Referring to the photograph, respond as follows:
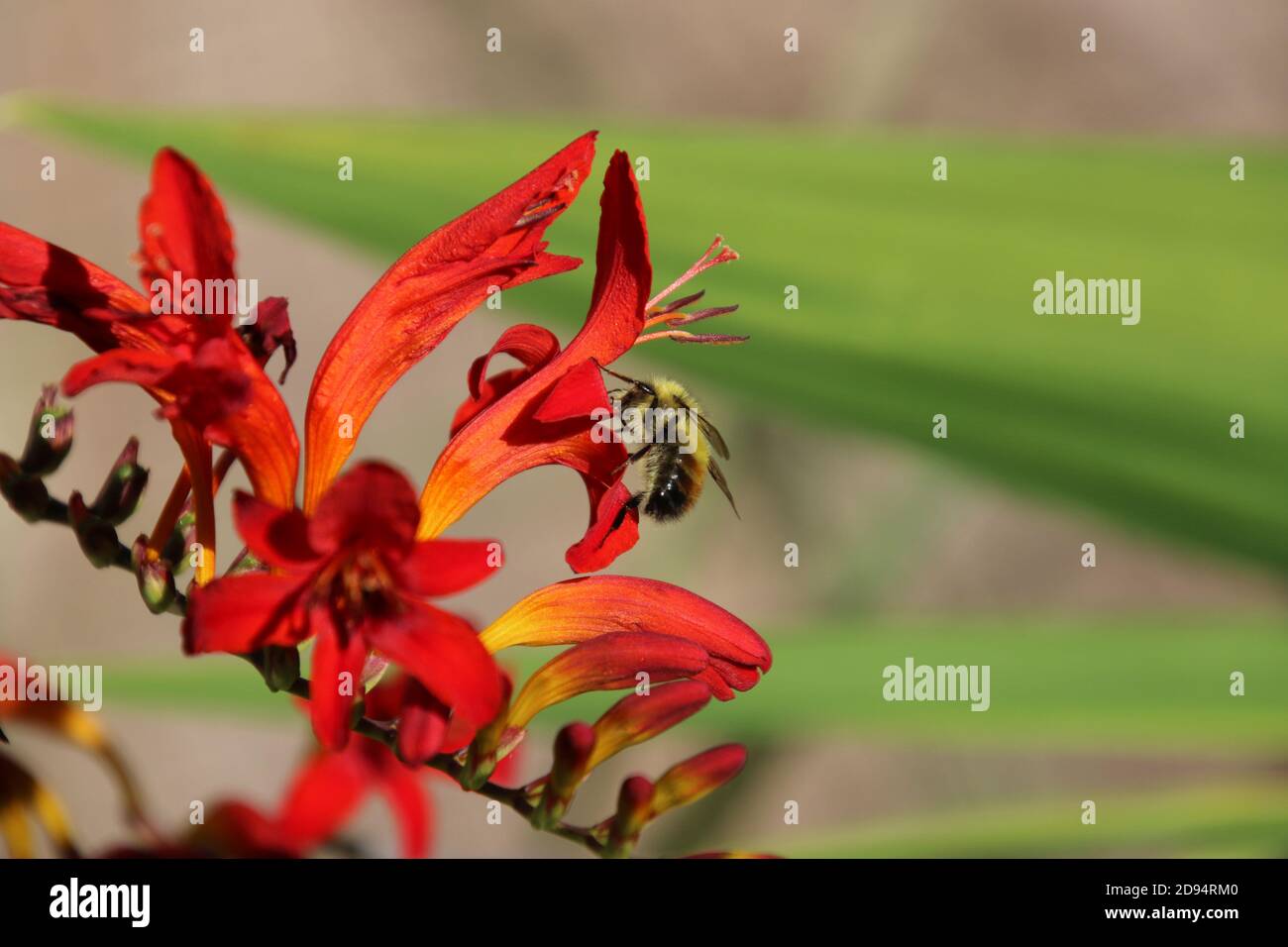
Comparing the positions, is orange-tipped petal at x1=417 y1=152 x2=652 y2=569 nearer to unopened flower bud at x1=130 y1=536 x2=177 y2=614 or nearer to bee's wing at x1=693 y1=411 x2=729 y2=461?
unopened flower bud at x1=130 y1=536 x2=177 y2=614

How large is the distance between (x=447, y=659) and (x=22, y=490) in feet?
0.60

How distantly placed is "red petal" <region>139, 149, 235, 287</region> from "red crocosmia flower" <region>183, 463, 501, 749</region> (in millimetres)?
96

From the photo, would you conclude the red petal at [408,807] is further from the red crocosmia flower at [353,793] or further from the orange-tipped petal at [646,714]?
the orange-tipped petal at [646,714]

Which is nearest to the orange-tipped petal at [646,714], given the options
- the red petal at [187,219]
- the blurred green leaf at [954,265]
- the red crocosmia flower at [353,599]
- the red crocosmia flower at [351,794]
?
the red crocosmia flower at [353,599]

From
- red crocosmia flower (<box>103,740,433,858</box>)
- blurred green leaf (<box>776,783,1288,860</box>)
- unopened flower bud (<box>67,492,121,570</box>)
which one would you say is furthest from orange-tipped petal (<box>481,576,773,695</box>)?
blurred green leaf (<box>776,783,1288,860</box>)

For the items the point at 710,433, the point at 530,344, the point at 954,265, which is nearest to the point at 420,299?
the point at 530,344

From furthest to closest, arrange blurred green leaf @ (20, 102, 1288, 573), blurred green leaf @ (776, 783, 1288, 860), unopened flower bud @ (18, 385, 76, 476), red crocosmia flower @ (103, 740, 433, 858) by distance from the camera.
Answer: blurred green leaf @ (776, 783, 1288, 860) → red crocosmia flower @ (103, 740, 433, 858) → blurred green leaf @ (20, 102, 1288, 573) → unopened flower bud @ (18, 385, 76, 476)

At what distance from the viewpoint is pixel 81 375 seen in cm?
36

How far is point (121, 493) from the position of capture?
461 mm

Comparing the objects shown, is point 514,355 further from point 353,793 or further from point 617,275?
point 353,793

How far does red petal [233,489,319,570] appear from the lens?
37 cm
